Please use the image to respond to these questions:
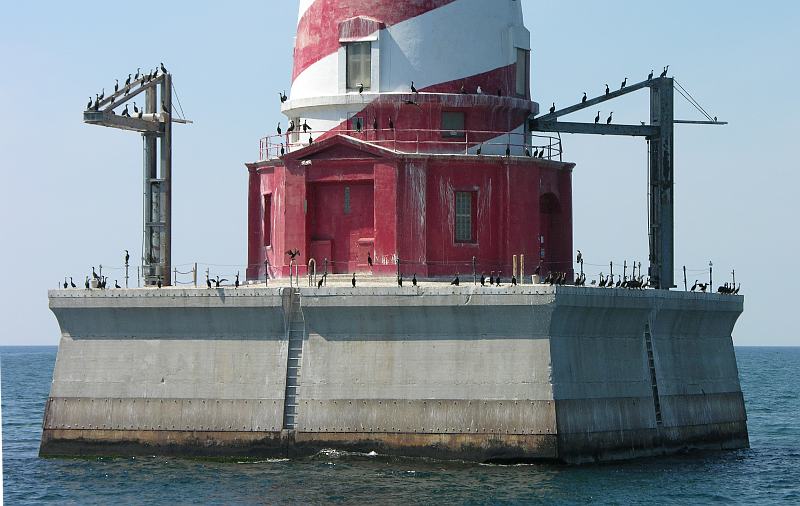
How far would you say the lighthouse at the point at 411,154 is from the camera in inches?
1810

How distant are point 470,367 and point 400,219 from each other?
6476mm

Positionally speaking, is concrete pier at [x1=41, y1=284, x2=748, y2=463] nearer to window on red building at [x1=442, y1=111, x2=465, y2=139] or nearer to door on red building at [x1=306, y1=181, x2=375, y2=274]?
door on red building at [x1=306, y1=181, x2=375, y2=274]

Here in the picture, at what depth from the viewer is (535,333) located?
40.7 meters

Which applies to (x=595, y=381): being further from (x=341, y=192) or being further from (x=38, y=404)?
(x=38, y=404)

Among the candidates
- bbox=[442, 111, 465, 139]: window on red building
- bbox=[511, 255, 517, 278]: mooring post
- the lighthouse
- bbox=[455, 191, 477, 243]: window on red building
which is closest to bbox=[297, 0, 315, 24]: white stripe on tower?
the lighthouse

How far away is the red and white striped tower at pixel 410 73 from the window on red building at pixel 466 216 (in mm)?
1785

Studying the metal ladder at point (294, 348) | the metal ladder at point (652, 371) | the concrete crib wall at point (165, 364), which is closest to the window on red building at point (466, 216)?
the metal ladder at point (652, 371)

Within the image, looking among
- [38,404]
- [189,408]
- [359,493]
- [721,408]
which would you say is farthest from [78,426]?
[38,404]

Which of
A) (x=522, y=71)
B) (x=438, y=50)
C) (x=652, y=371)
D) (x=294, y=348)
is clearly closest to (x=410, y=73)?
(x=438, y=50)

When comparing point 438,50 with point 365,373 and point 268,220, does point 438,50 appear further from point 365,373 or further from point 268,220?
point 365,373

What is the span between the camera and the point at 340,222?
46.7 meters

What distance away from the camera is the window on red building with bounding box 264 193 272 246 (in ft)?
163

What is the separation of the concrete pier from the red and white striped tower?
7389 mm

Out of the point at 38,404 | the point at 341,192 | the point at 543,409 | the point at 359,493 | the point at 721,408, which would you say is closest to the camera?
the point at 359,493
